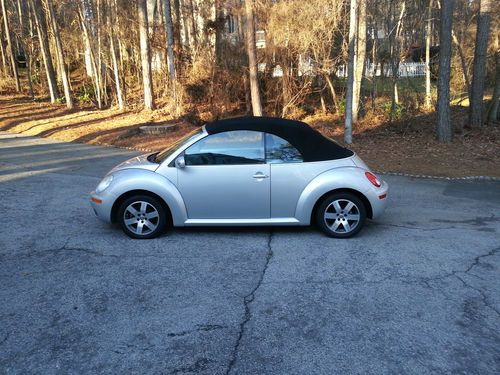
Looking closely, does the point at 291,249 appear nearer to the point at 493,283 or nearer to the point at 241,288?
the point at 241,288

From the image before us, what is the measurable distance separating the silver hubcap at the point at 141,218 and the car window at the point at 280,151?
5.30ft

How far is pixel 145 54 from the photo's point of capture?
67.1 ft

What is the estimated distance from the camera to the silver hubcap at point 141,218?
5641mm

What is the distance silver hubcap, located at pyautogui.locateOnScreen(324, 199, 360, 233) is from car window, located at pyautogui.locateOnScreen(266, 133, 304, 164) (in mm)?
735

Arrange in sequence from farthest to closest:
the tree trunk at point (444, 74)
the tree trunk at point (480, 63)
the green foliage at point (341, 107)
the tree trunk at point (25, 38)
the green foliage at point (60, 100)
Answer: the tree trunk at point (25, 38)
the green foliage at point (60, 100)
the green foliage at point (341, 107)
the tree trunk at point (480, 63)
the tree trunk at point (444, 74)

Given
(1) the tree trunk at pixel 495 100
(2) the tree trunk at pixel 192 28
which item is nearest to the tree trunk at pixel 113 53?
(2) the tree trunk at pixel 192 28

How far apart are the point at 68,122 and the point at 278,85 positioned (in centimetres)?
941

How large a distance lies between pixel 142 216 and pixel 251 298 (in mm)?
2146

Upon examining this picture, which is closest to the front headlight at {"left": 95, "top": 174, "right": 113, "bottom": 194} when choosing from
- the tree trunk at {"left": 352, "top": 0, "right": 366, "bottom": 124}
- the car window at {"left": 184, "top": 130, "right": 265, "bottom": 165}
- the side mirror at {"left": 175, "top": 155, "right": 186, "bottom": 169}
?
the side mirror at {"left": 175, "top": 155, "right": 186, "bottom": 169}

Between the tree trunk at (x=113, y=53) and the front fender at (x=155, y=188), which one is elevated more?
the tree trunk at (x=113, y=53)

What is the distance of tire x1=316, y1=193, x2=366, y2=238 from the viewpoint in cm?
565

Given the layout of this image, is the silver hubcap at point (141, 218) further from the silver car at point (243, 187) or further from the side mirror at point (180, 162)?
the side mirror at point (180, 162)

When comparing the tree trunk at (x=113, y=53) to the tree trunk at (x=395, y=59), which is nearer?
the tree trunk at (x=395, y=59)

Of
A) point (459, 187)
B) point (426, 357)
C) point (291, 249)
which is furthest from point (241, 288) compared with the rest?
point (459, 187)
